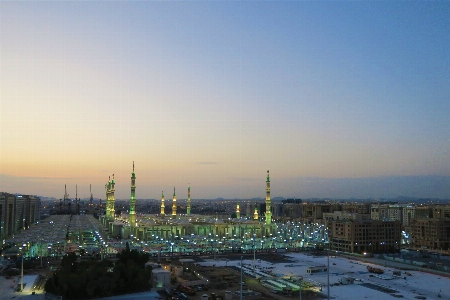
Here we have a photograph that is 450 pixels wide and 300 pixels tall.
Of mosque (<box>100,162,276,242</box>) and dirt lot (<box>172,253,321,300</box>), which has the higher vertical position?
mosque (<box>100,162,276,242</box>)

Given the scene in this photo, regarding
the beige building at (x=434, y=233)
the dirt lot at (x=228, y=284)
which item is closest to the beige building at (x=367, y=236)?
the beige building at (x=434, y=233)

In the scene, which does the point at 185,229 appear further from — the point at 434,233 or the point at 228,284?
the point at 228,284

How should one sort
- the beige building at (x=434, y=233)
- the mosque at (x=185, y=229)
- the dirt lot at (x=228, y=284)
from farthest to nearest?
the mosque at (x=185, y=229) < the beige building at (x=434, y=233) < the dirt lot at (x=228, y=284)

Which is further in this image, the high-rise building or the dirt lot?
the high-rise building

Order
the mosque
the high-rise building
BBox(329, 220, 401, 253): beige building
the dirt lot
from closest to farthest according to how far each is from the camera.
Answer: the dirt lot → BBox(329, 220, 401, 253): beige building → the high-rise building → the mosque

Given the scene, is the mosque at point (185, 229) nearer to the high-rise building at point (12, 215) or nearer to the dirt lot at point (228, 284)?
the high-rise building at point (12, 215)

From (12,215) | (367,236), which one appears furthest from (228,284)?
(12,215)

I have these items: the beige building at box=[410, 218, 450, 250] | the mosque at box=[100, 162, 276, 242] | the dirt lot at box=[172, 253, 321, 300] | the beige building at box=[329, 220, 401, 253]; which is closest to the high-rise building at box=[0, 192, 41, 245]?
the mosque at box=[100, 162, 276, 242]

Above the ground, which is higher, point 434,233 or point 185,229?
point 434,233

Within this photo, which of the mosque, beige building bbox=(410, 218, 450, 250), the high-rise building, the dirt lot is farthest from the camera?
the mosque

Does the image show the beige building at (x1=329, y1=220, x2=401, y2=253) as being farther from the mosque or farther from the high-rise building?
the high-rise building

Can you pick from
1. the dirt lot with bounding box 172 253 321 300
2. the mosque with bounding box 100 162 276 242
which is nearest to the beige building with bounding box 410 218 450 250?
the mosque with bounding box 100 162 276 242
